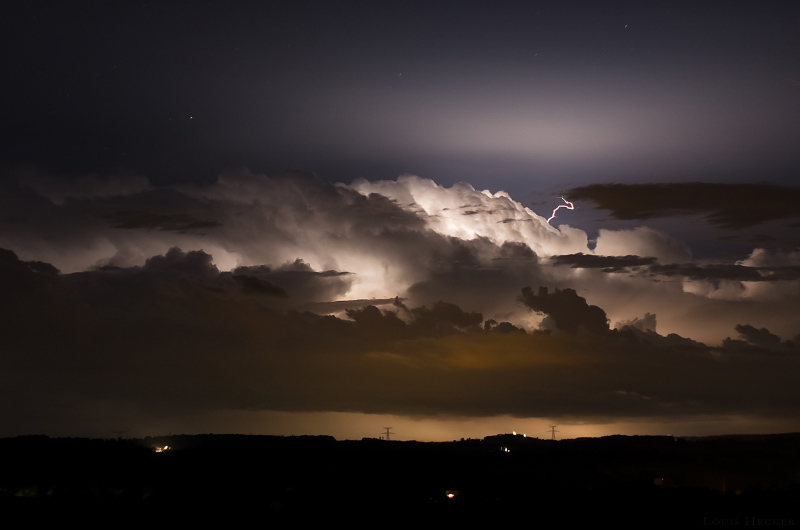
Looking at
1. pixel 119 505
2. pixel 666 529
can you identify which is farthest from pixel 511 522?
pixel 119 505

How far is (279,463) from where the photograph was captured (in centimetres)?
18350

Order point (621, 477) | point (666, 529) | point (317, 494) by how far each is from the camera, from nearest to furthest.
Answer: point (666, 529)
point (317, 494)
point (621, 477)

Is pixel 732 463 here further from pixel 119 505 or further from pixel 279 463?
pixel 119 505

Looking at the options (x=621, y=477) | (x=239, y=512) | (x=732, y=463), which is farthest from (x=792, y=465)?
(x=239, y=512)

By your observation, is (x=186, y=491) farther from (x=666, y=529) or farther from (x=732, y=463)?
(x=732, y=463)

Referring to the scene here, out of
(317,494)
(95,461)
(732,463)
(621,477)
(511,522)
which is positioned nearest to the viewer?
(511,522)

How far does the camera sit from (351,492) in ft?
388

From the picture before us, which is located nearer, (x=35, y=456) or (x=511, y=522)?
(x=511, y=522)

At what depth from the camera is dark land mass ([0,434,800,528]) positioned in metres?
92.4

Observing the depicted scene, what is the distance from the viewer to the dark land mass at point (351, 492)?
303 feet

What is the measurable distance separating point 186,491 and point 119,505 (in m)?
20.2

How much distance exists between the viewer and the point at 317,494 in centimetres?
11400

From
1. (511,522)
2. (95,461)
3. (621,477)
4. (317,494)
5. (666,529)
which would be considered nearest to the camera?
(666,529)

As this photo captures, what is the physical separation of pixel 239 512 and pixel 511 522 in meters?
29.7
